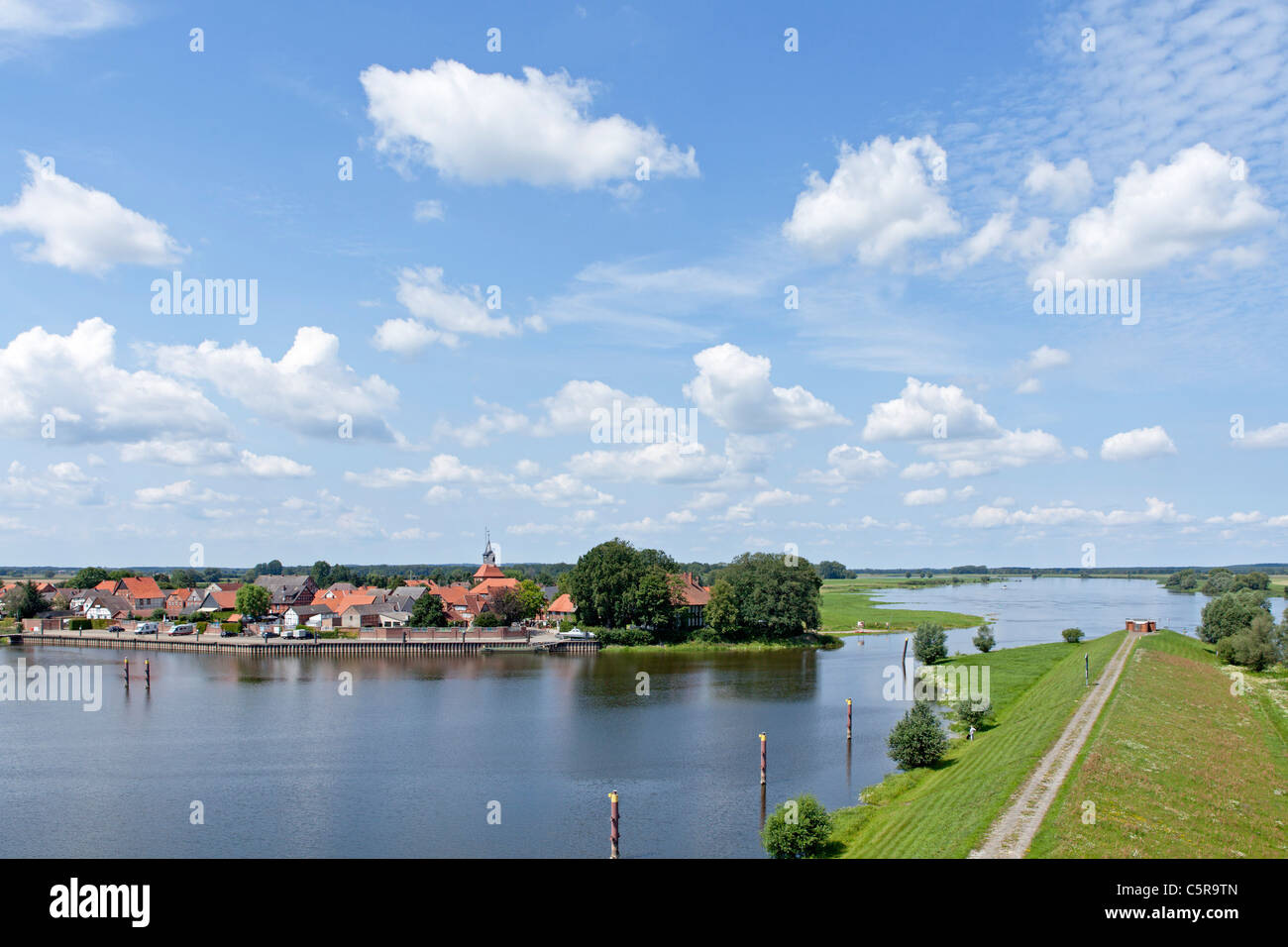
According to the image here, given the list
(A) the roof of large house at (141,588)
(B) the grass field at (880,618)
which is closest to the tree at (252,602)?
(A) the roof of large house at (141,588)

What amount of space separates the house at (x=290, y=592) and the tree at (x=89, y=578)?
135ft

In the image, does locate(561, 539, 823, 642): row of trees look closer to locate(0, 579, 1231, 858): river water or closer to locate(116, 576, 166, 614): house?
locate(0, 579, 1231, 858): river water

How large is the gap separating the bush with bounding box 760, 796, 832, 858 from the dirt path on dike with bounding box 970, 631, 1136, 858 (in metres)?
5.36

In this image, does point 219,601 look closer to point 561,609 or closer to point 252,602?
point 252,602

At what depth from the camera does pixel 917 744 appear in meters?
41.1

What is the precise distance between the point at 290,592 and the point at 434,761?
11643 centimetres

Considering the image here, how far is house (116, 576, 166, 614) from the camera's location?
493 ft

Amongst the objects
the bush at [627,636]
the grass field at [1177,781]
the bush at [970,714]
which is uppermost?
the grass field at [1177,781]

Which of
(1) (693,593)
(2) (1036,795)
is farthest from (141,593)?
(2) (1036,795)

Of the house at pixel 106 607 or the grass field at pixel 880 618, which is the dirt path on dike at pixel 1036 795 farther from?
the house at pixel 106 607

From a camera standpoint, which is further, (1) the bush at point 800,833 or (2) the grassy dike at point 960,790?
(1) the bush at point 800,833

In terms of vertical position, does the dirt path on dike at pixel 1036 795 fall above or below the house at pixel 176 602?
above

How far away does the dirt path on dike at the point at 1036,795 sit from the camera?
81.6 feet

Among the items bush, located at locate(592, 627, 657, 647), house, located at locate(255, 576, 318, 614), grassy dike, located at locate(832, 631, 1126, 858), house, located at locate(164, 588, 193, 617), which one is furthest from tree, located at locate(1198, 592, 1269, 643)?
house, located at locate(164, 588, 193, 617)
